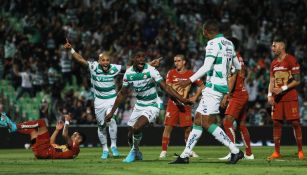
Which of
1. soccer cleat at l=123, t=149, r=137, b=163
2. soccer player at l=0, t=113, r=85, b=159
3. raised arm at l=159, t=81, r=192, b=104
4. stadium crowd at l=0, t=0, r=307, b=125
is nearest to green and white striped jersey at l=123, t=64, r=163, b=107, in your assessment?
raised arm at l=159, t=81, r=192, b=104

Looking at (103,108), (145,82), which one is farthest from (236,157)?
(103,108)

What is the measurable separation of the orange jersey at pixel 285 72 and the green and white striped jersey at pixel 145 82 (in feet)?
A: 9.77

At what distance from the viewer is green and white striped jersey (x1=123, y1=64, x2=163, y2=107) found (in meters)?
16.8

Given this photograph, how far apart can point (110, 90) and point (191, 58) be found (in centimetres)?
1296

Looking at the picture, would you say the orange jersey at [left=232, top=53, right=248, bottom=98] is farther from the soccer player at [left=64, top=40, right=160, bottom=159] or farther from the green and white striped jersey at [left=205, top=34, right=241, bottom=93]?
the soccer player at [left=64, top=40, right=160, bottom=159]

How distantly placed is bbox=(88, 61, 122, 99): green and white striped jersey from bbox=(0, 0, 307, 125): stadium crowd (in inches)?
341

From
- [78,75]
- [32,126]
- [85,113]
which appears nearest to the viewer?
[32,126]

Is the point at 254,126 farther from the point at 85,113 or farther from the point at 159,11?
the point at 159,11

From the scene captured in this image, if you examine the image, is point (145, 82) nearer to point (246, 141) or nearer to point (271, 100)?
point (246, 141)

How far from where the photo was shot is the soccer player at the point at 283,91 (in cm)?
1788

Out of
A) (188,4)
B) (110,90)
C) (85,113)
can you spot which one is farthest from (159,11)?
(110,90)

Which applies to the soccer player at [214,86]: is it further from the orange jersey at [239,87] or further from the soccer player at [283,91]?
the soccer player at [283,91]

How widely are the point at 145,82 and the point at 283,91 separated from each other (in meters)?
3.29

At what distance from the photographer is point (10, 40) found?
1222 inches
